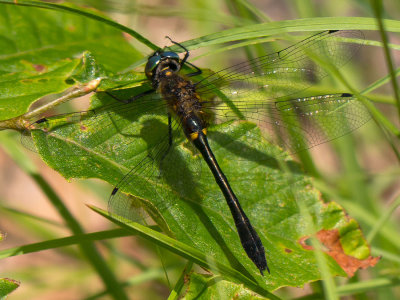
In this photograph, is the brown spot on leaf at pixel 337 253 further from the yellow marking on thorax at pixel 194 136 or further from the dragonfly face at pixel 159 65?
the dragonfly face at pixel 159 65

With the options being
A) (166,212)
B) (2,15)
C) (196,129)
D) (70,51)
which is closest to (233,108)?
(196,129)

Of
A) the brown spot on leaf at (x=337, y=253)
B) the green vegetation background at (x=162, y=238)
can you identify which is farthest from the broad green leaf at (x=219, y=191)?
the green vegetation background at (x=162, y=238)

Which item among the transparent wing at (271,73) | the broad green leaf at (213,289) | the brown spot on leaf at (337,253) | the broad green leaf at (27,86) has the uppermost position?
the transparent wing at (271,73)

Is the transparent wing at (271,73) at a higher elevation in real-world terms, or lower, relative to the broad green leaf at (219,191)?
higher

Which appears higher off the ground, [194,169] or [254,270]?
[194,169]

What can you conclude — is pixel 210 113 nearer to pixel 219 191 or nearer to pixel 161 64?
pixel 161 64

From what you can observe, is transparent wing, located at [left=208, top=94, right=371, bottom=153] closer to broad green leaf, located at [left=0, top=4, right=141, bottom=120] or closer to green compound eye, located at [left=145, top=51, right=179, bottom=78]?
green compound eye, located at [left=145, top=51, right=179, bottom=78]

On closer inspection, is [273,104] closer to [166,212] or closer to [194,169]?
[194,169]
